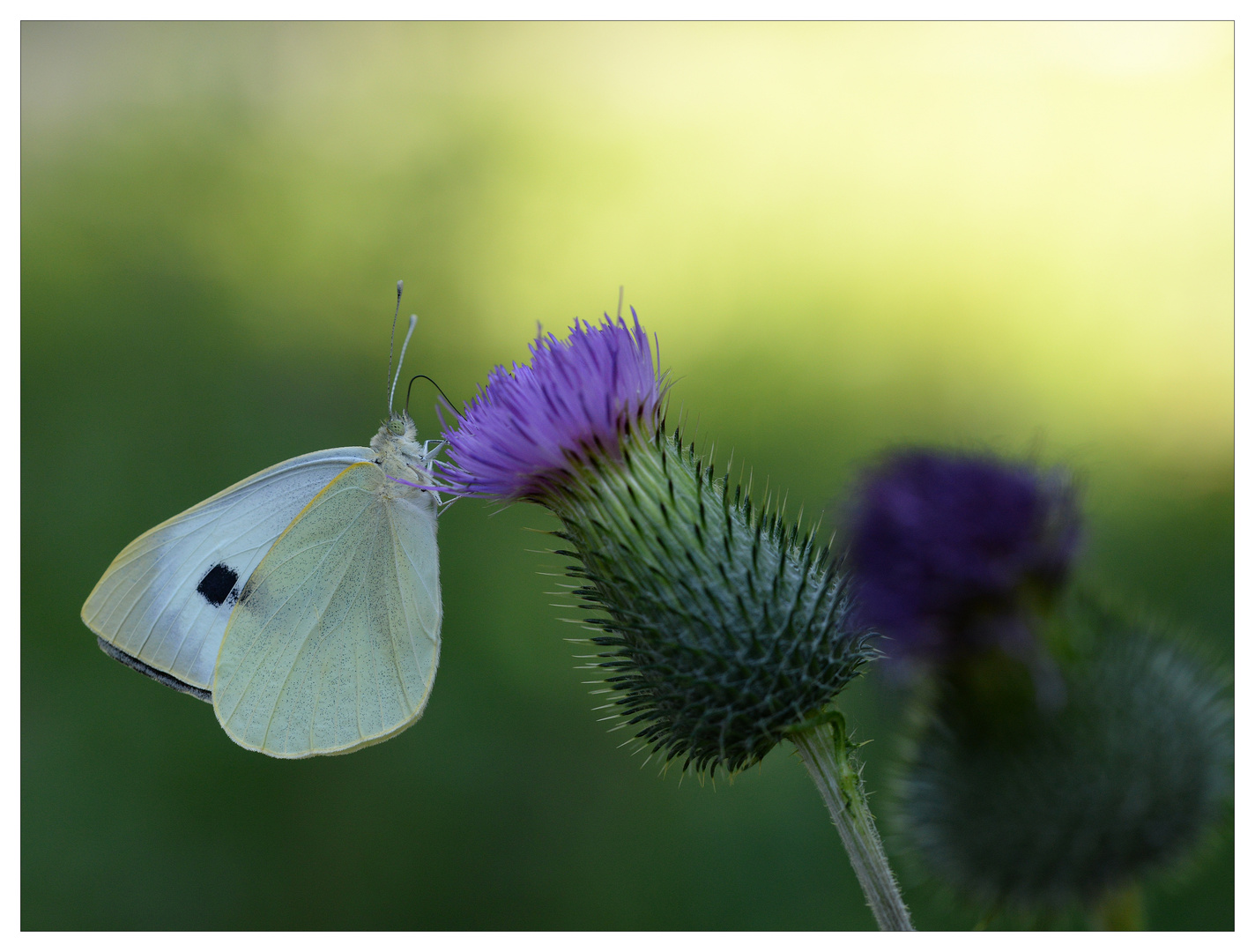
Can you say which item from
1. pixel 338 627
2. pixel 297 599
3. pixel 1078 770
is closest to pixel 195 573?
pixel 297 599

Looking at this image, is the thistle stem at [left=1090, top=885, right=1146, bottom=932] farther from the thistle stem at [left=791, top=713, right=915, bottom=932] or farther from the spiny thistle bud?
the spiny thistle bud

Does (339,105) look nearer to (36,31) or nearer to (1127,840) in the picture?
(36,31)

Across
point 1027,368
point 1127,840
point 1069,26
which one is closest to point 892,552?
point 1127,840

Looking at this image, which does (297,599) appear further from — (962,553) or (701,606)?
(962,553)

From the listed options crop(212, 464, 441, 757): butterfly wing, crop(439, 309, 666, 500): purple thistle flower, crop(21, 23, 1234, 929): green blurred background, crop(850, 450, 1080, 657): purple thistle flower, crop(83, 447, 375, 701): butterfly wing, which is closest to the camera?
crop(850, 450, 1080, 657): purple thistle flower

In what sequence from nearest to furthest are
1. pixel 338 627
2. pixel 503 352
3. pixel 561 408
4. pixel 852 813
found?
1. pixel 852 813
2. pixel 561 408
3. pixel 338 627
4. pixel 503 352

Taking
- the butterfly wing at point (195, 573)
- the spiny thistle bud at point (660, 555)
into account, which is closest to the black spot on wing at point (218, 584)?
the butterfly wing at point (195, 573)

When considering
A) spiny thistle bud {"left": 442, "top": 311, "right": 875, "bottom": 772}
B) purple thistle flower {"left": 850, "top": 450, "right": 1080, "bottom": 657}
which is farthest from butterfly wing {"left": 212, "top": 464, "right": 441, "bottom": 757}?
purple thistle flower {"left": 850, "top": 450, "right": 1080, "bottom": 657}
